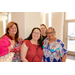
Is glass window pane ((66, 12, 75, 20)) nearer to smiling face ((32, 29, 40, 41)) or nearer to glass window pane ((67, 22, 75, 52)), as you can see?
glass window pane ((67, 22, 75, 52))

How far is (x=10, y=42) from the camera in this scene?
4.17ft

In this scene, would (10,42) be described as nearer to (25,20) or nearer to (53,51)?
(25,20)

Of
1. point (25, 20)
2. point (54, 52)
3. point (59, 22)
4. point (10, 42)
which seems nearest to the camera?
point (10, 42)

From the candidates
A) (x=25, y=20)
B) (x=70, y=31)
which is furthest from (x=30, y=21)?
(x=70, y=31)

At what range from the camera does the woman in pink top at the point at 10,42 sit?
115cm

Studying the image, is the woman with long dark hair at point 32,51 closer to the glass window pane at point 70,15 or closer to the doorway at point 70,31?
the doorway at point 70,31

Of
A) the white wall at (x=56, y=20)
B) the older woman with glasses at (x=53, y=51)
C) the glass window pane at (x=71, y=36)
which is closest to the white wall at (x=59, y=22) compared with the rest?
the white wall at (x=56, y=20)

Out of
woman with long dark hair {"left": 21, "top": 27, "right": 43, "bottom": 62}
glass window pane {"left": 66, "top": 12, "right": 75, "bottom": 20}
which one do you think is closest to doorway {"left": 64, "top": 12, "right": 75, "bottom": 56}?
glass window pane {"left": 66, "top": 12, "right": 75, "bottom": 20}

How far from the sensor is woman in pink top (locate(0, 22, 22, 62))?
45.2 inches

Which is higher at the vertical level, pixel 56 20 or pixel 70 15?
pixel 70 15

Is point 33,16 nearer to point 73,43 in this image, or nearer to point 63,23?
point 63,23

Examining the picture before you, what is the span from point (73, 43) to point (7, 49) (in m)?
3.54

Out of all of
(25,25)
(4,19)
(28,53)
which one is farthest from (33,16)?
(4,19)

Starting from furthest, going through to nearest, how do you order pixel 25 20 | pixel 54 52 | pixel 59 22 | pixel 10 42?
1. pixel 59 22
2. pixel 25 20
3. pixel 54 52
4. pixel 10 42
